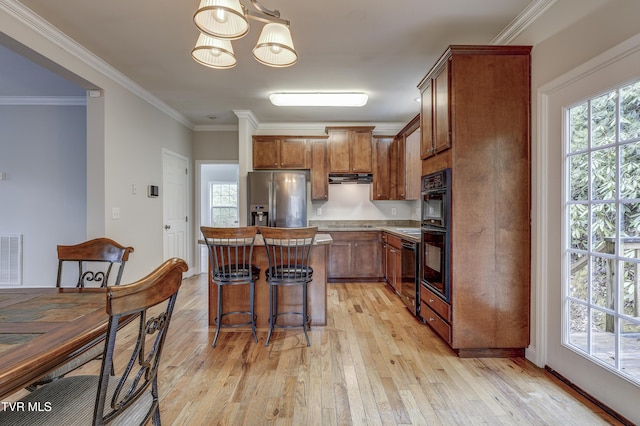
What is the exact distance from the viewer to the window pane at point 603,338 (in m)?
1.75

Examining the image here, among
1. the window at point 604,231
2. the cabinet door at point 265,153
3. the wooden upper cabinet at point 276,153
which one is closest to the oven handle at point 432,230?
the window at point 604,231

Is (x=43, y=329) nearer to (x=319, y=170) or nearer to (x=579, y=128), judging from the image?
(x=579, y=128)

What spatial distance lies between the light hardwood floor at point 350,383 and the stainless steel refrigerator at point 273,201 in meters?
1.94

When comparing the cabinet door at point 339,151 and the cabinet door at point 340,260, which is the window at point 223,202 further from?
the cabinet door at point 340,260

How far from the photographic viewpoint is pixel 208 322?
3.14 meters

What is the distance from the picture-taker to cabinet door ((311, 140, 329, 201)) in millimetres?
5082

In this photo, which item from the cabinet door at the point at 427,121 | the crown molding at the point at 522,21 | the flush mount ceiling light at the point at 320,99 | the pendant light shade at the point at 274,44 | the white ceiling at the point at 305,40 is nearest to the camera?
the pendant light shade at the point at 274,44

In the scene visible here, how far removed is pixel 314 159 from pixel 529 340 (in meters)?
3.71

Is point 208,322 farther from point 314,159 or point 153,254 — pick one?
point 314,159

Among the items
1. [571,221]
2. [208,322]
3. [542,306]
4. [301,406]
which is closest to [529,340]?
[542,306]

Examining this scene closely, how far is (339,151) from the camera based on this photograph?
198 inches

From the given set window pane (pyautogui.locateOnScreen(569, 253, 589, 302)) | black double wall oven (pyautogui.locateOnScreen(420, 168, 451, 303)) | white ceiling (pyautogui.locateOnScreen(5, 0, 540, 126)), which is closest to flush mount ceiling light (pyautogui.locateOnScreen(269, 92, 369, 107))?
white ceiling (pyautogui.locateOnScreen(5, 0, 540, 126))

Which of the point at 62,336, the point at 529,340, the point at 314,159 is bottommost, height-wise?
the point at 529,340

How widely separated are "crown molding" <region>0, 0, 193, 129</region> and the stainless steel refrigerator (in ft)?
5.86
